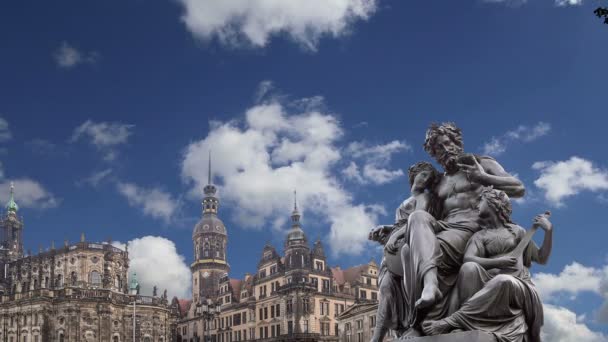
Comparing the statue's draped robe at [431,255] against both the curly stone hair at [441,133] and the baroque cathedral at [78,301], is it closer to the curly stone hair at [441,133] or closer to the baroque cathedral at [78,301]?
the curly stone hair at [441,133]

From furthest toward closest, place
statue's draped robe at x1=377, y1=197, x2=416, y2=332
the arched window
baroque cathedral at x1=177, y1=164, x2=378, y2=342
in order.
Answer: the arched window → baroque cathedral at x1=177, y1=164, x2=378, y2=342 → statue's draped robe at x1=377, y1=197, x2=416, y2=332

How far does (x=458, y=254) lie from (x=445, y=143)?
1140 millimetres

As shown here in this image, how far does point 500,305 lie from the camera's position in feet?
16.5

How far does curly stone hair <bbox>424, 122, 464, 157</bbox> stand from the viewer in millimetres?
6199

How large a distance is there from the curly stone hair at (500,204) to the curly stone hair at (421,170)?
729mm

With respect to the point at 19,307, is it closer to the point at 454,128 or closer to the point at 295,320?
the point at 295,320

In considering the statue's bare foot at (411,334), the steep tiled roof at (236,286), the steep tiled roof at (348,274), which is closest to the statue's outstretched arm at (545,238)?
the statue's bare foot at (411,334)

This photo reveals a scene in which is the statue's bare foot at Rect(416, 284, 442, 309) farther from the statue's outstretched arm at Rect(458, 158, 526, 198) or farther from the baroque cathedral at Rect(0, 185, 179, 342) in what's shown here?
the baroque cathedral at Rect(0, 185, 179, 342)

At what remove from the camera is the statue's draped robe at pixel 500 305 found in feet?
16.4

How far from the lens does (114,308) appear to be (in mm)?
78188

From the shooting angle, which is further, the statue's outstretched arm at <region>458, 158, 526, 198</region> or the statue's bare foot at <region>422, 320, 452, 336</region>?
the statue's outstretched arm at <region>458, 158, 526, 198</region>

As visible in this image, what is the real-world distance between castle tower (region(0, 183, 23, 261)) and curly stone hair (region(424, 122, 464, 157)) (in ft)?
316

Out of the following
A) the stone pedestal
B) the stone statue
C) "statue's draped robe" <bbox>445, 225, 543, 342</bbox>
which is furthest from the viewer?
the stone statue

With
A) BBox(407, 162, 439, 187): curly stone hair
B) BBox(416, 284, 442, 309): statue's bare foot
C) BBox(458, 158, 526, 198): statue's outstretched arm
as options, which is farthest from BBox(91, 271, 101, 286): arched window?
BBox(416, 284, 442, 309): statue's bare foot
